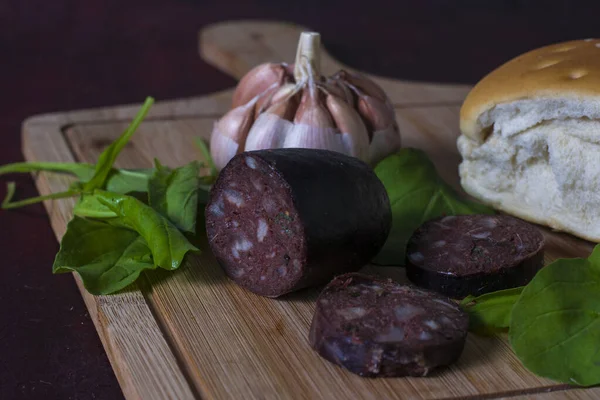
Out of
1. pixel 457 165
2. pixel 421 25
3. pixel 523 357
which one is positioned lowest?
pixel 421 25

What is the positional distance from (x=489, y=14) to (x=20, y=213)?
4562 mm

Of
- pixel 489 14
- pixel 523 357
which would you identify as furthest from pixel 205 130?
pixel 489 14

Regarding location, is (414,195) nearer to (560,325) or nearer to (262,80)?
(262,80)

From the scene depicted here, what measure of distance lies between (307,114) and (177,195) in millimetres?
554

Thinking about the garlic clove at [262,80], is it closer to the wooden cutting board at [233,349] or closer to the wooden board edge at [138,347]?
the wooden cutting board at [233,349]

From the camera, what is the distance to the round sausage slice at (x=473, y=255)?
2801 millimetres

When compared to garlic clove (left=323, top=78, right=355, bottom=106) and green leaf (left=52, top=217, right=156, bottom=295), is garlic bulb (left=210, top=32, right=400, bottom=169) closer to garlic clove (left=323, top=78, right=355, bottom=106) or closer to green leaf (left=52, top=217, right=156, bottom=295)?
garlic clove (left=323, top=78, right=355, bottom=106)

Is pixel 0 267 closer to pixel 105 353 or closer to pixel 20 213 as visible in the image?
pixel 20 213

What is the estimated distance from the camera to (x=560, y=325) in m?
2.50

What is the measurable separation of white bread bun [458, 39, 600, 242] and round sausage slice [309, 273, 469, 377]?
947 mm

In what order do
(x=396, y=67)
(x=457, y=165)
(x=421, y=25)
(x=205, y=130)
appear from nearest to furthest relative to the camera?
1. (x=457, y=165)
2. (x=205, y=130)
3. (x=396, y=67)
4. (x=421, y=25)

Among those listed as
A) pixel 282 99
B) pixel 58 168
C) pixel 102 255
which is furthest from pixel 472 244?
pixel 58 168

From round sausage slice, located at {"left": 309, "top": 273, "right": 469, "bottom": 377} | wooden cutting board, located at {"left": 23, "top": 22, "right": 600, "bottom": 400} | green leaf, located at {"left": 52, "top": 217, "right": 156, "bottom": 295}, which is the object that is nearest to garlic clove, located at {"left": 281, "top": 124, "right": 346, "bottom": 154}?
wooden cutting board, located at {"left": 23, "top": 22, "right": 600, "bottom": 400}

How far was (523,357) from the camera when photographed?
2445mm
